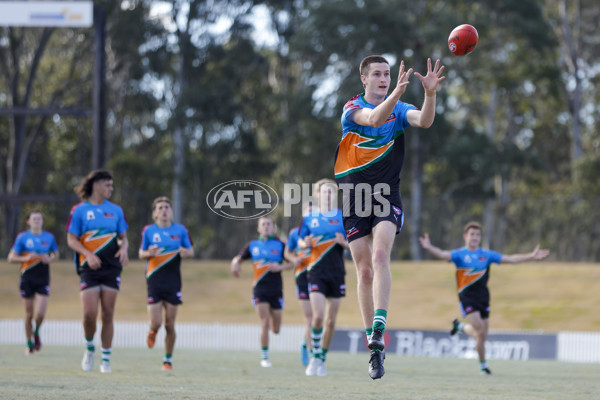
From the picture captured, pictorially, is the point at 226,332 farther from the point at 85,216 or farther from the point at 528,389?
the point at 528,389

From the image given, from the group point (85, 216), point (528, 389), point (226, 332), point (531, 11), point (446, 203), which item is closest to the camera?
point (528, 389)

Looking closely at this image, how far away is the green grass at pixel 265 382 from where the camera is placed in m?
7.82

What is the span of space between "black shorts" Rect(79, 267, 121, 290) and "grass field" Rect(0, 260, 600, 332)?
13.5 meters

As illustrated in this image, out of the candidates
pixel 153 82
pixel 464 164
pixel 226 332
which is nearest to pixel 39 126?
pixel 153 82

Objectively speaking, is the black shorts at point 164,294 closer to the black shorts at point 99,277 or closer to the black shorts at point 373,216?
the black shorts at point 99,277

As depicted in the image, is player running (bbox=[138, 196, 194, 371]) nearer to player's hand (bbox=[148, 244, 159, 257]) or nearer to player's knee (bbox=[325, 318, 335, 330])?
player's hand (bbox=[148, 244, 159, 257])

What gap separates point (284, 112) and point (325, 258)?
81.5ft

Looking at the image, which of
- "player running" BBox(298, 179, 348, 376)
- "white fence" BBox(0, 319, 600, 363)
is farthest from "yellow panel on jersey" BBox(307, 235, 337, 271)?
"white fence" BBox(0, 319, 600, 363)

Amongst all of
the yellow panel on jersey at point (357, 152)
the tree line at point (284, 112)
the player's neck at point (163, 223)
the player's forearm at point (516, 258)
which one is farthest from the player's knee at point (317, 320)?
the tree line at point (284, 112)

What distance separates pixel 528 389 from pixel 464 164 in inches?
1070

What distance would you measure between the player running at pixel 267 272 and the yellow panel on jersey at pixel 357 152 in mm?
6385

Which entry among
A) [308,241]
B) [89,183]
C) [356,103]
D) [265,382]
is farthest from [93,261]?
[356,103]

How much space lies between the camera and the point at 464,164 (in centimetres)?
3569

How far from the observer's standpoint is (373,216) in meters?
7.41
